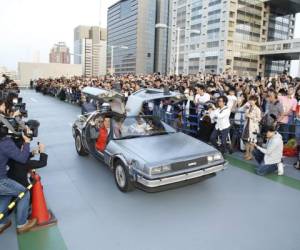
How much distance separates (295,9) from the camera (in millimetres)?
84812

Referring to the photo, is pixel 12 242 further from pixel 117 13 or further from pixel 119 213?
pixel 117 13

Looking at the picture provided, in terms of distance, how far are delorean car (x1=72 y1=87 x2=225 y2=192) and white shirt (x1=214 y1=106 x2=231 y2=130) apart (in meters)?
1.49

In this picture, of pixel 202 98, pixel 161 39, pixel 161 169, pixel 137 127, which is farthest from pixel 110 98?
pixel 161 39

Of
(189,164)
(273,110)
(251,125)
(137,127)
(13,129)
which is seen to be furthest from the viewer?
(273,110)

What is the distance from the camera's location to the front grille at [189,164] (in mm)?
4285

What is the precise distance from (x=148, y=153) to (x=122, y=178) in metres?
0.72

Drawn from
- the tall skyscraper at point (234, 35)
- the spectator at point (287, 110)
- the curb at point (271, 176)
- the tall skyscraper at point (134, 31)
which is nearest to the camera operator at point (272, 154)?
the curb at point (271, 176)

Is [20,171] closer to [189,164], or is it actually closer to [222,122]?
[189,164]

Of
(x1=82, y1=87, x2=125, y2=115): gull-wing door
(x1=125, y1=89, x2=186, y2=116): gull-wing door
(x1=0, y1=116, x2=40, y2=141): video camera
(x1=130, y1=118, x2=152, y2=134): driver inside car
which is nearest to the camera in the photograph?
(x1=0, y1=116, x2=40, y2=141): video camera

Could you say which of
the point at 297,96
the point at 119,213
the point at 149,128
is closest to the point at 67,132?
the point at 149,128

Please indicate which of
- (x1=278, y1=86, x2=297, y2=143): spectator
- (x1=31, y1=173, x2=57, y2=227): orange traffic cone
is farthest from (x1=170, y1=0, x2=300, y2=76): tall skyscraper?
(x1=31, y1=173, x2=57, y2=227): orange traffic cone

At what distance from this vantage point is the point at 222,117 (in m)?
6.51

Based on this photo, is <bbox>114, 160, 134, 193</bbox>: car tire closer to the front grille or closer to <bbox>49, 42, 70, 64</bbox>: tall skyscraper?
the front grille

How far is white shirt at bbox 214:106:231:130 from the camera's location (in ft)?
21.3
